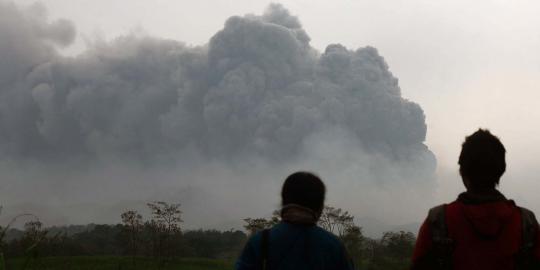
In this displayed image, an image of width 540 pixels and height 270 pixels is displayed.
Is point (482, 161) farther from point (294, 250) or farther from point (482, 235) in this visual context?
point (294, 250)

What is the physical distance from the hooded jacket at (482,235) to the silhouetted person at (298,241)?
492mm

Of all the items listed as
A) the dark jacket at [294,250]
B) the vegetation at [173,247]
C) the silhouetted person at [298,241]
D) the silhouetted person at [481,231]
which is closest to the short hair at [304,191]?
the silhouetted person at [298,241]

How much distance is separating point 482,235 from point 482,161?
42 centimetres

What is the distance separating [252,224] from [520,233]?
4891cm

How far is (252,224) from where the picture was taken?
51312 millimetres

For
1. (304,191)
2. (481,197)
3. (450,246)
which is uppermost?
(304,191)

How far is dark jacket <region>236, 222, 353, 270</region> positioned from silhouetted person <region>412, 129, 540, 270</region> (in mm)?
486

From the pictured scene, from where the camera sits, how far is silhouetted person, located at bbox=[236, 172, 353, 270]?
128 inches

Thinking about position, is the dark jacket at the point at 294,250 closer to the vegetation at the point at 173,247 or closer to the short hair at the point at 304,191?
the short hair at the point at 304,191

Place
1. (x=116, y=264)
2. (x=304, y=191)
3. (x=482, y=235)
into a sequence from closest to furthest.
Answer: (x=482, y=235) → (x=304, y=191) → (x=116, y=264)

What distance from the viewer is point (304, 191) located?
10.9 feet

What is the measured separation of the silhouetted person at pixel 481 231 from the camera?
3047mm

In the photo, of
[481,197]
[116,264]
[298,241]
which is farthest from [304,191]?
[116,264]

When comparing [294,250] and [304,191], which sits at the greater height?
[304,191]
